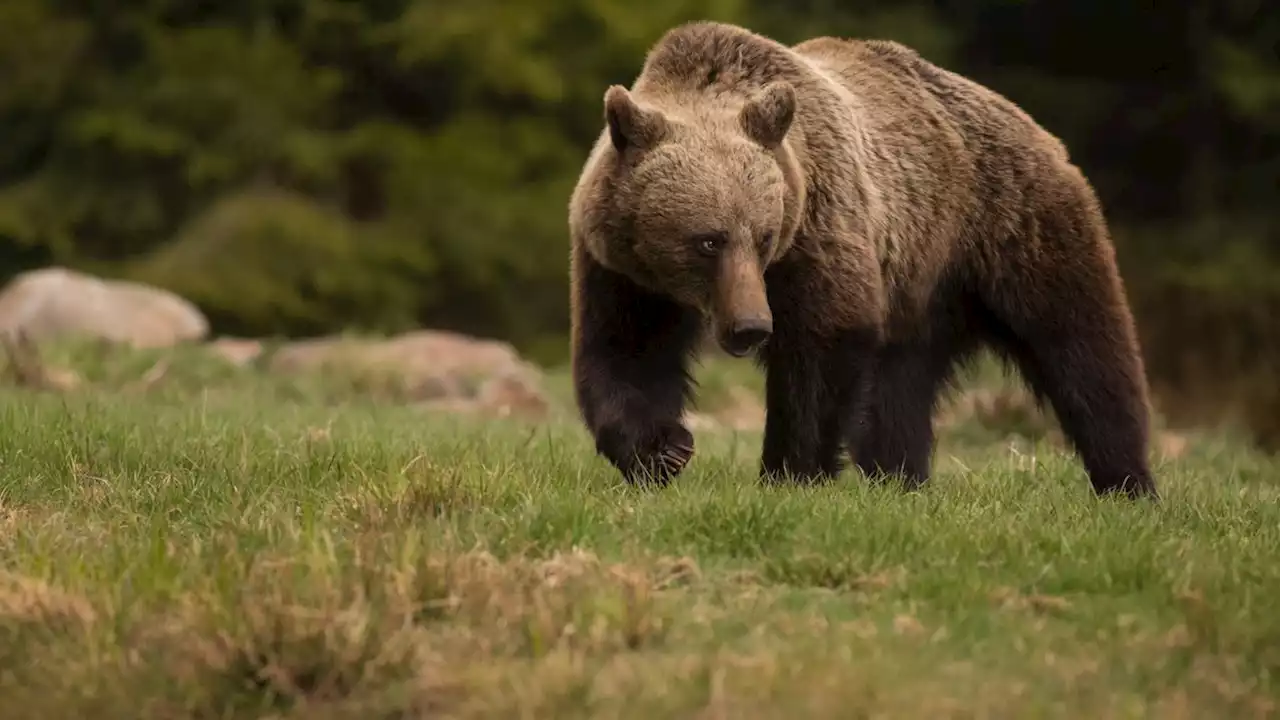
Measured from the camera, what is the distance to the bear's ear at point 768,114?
5.46m

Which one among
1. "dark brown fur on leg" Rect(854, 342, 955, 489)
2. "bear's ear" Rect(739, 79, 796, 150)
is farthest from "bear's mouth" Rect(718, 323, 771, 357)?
"dark brown fur on leg" Rect(854, 342, 955, 489)

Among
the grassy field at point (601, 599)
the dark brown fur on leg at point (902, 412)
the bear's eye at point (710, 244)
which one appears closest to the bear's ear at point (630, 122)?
the bear's eye at point (710, 244)

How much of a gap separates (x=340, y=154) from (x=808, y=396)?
1270cm

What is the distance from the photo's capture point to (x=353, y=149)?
17594mm

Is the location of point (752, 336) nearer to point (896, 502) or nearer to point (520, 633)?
point (896, 502)

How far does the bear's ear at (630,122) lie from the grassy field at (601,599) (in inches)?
44.5

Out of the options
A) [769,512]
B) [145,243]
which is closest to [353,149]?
[145,243]

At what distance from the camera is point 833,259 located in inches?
225

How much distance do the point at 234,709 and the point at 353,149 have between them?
14.6 m

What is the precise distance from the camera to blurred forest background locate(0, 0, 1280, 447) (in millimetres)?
17078

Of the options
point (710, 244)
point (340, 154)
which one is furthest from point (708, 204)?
point (340, 154)

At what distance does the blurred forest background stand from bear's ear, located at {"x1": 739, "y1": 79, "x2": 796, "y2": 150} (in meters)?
10.8

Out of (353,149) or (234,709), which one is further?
(353,149)

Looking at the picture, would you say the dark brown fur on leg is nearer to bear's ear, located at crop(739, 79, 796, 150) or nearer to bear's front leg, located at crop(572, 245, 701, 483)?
bear's front leg, located at crop(572, 245, 701, 483)
